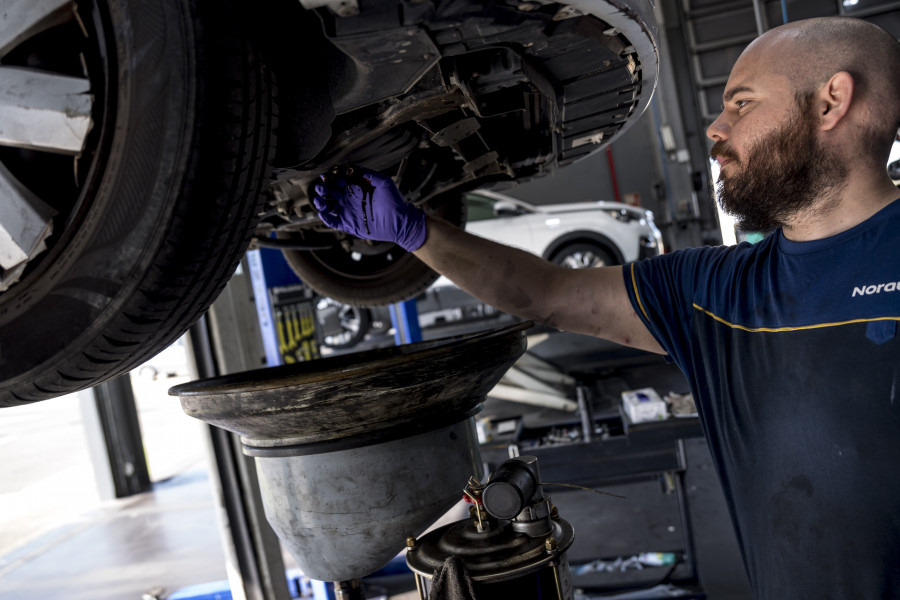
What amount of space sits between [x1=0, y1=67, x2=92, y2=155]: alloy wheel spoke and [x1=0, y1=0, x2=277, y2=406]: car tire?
16 mm

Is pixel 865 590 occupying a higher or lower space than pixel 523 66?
lower

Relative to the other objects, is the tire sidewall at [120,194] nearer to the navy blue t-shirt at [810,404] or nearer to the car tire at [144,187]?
the car tire at [144,187]

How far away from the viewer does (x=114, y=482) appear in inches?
227

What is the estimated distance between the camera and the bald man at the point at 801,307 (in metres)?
1.17

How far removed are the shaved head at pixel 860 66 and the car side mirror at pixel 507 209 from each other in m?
5.73

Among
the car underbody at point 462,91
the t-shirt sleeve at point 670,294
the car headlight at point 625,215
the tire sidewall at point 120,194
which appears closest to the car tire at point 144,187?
the tire sidewall at point 120,194

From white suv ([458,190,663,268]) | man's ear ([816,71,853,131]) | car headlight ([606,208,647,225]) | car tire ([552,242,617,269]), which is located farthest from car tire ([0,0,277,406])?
car headlight ([606,208,647,225])

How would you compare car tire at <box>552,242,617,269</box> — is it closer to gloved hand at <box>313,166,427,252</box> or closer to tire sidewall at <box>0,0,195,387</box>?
gloved hand at <box>313,166,427,252</box>

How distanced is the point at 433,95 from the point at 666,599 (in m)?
2.29

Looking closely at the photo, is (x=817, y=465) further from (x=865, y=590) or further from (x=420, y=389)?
(x=420, y=389)

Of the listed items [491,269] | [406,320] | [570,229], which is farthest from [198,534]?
[570,229]

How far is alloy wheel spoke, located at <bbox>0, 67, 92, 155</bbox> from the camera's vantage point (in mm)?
945

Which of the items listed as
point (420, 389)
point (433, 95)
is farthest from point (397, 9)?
point (420, 389)

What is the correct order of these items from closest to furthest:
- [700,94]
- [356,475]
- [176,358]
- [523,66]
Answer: [523,66]
[356,475]
[700,94]
[176,358]
